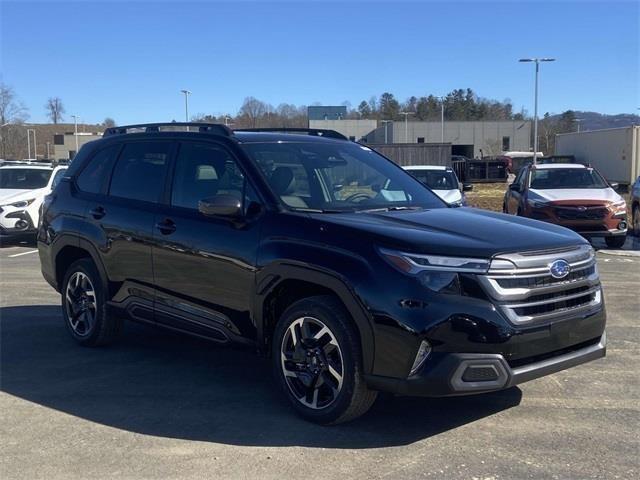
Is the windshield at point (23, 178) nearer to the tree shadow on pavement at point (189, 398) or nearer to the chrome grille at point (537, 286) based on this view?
the tree shadow on pavement at point (189, 398)

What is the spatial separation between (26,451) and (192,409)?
1.08m

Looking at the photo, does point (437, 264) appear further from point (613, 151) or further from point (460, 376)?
point (613, 151)

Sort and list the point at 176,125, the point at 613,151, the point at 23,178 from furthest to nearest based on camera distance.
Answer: the point at 613,151, the point at 23,178, the point at 176,125

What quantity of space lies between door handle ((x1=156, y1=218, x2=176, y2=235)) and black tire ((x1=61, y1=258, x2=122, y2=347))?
1.10 metres

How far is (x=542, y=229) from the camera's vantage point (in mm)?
4594

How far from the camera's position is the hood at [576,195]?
42.9 feet

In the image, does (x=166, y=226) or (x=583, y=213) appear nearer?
(x=166, y=226)

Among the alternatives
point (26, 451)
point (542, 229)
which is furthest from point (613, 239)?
point (26, 451)

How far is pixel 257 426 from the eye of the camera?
173 inches

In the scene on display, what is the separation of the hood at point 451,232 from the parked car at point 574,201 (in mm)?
8649

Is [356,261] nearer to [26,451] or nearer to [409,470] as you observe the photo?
[409,470]

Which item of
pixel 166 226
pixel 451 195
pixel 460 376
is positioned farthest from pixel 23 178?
pixel 460 376

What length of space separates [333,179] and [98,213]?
7.27ft

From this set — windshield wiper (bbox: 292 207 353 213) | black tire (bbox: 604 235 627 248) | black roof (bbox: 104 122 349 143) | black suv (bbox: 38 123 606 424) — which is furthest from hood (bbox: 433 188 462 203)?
windshield wiper (bbox: 292 207 353 213)
